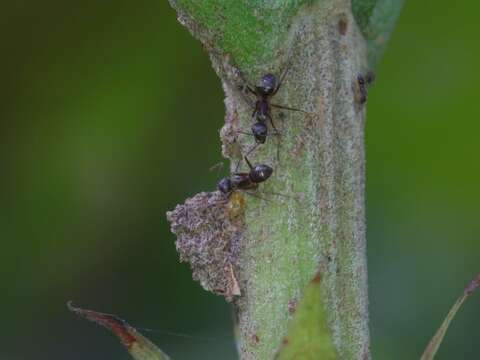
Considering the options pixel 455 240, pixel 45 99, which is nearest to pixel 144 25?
pixel 45 99

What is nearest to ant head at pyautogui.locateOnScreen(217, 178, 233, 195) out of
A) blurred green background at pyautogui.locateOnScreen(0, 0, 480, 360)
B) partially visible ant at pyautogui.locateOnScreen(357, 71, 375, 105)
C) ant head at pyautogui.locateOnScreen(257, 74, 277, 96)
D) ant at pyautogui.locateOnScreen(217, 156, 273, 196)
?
ant at pyautogui.locateOnScreen(217, 156, 273, 196)

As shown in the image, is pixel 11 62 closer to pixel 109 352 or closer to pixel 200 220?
pixel 109 352

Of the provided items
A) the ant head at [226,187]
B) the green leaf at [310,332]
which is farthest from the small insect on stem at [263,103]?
the green leaf at [310,332]

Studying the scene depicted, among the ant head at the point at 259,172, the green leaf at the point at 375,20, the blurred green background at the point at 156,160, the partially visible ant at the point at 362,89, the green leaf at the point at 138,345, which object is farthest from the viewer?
the blurred green background at the point at 156,160

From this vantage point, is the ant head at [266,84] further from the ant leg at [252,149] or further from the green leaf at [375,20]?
the green leaf at [375,20]

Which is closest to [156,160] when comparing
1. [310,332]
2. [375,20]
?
[375,20]

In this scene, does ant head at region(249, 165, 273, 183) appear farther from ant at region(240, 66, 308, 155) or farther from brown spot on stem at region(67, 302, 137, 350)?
brown spot on stem at region(67, 302, 137, 350)
